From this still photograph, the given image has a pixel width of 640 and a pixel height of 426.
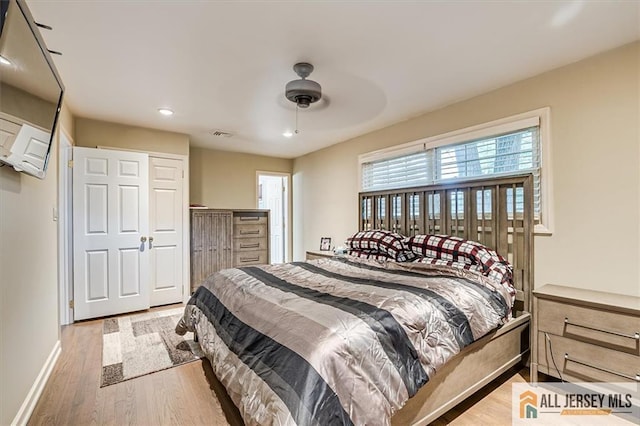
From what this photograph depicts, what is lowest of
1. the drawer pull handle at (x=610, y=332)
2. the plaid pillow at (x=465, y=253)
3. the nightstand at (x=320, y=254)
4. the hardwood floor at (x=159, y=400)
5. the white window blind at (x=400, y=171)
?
the hardwood floor at (x=159, y=400)

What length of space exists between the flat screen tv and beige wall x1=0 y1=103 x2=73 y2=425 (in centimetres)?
17

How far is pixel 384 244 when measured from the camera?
10.8ft

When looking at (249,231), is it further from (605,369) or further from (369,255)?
(605,369)

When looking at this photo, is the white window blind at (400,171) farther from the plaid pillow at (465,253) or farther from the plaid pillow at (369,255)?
the plaid pillow at (369,255)

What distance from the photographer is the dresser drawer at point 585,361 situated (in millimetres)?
1819

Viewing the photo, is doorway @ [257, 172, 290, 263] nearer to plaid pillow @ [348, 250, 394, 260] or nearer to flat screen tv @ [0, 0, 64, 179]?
plaid pillow @ [348, 250, 394, 260]

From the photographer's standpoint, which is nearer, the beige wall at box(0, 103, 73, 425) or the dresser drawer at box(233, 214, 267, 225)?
the beige wall at box(0, 103, 73, 425)

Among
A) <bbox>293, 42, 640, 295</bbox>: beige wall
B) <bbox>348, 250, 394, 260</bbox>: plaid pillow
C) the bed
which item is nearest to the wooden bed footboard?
the bed

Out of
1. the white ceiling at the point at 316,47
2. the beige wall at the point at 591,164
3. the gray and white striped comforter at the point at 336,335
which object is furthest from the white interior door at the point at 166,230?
the beige wall at the point at 591,164

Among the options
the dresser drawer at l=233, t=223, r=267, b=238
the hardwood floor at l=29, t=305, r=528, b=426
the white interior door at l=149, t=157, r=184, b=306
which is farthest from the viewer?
the dresser drawer at l=233, t=223, r=267, b=238

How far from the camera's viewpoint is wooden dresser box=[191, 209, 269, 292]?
4547 mm

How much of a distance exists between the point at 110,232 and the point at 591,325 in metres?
4.72

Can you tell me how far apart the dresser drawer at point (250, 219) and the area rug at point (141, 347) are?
176 centimetres

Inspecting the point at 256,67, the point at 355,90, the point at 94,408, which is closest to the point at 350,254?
the point at 355,90
